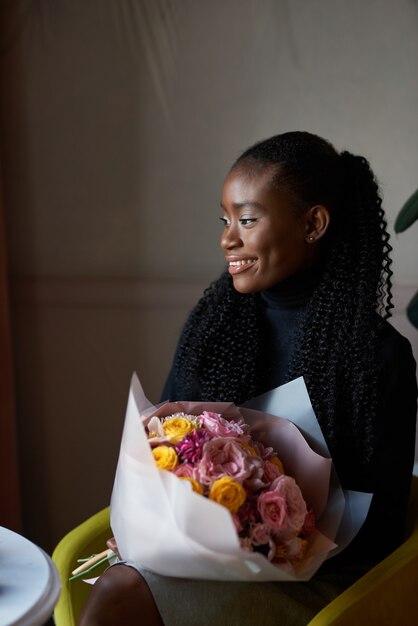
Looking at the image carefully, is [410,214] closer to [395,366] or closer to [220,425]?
[395,366]

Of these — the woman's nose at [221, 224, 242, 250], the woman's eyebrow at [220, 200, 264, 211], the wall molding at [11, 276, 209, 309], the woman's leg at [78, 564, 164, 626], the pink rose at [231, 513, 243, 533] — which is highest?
the woman's eyebrow at [220, 200, 264, 211]

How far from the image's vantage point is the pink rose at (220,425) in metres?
1.38

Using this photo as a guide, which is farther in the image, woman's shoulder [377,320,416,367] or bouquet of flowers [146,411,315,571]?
woman's shoulder [377,320,416,367]

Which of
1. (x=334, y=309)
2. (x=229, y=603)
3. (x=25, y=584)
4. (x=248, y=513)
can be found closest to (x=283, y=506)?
(x=248, y=513)

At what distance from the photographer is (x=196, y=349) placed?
1900mm

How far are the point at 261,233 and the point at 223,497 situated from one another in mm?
647

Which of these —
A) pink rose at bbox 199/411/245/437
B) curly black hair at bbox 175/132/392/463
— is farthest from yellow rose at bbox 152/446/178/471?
curly black hair at bbox 175/132/392/463

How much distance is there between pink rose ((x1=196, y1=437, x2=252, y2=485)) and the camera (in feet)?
4.18

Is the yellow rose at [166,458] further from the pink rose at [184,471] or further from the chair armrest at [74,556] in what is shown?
the chair armrest at [74,556]

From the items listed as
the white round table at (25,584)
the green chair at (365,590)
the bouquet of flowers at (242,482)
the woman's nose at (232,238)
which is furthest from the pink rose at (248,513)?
the woman's nose at (232,238)

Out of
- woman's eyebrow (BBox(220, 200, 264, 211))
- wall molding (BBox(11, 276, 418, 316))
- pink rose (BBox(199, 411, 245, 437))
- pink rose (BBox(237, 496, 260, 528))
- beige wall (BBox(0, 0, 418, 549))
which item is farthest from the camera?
wall molding (BBox(11, 276, 418, 316))

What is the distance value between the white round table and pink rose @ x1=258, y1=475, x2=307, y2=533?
14.8 inches

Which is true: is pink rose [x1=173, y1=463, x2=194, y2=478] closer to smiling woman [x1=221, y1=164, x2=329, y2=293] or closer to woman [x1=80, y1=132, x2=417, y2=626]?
woman [x1=80, y1=132, x2=417, y2=626]

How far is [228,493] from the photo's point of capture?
4.07ft
